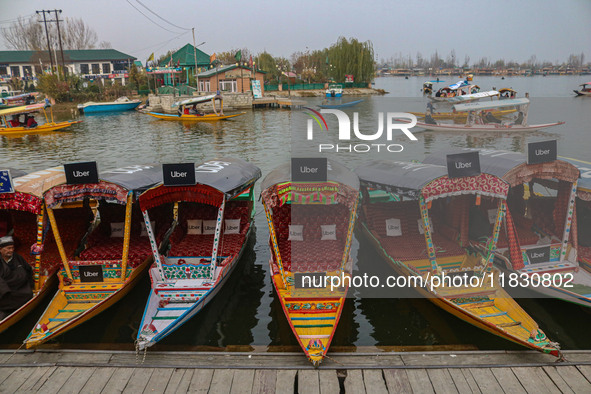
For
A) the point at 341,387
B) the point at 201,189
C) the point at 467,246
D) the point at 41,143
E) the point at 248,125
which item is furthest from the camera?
the point at 248,125

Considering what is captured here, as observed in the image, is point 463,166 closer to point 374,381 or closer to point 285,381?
point 374,381

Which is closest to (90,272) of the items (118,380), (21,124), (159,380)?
(118,380)

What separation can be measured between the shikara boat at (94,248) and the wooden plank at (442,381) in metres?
6.54

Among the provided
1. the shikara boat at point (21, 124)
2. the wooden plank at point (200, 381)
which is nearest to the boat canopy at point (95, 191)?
the wooden plank at point (200, 381)

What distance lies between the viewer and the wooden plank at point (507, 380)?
6199mm

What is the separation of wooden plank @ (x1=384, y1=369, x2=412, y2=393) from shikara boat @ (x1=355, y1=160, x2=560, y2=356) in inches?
81.7

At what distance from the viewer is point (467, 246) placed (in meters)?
10.4

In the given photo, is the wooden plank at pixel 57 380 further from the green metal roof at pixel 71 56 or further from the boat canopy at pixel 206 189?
the green metal roof at pixel 71 56

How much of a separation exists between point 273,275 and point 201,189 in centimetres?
248

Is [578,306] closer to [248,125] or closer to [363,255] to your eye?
[363,255]

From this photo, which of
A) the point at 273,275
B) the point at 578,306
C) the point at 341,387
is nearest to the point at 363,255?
the point at 273,275

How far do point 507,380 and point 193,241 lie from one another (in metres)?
7.93

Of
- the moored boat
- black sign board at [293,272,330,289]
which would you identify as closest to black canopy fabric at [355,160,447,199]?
black sign board at [293,272,330,289]

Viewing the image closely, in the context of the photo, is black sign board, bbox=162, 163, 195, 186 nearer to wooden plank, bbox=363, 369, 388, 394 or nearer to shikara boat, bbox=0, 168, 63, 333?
shikara boat, bbox=0, 168, 63, 333
